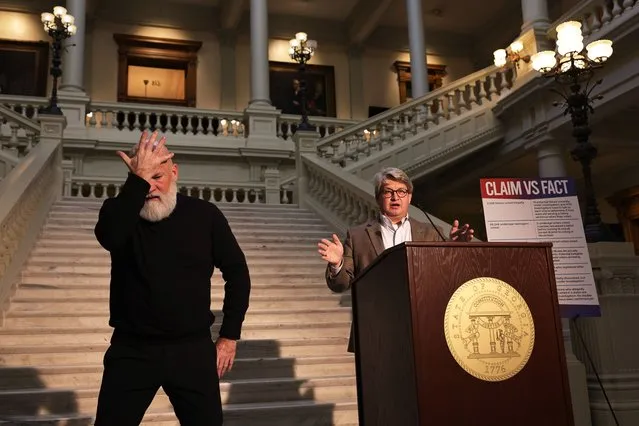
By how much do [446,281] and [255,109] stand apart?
43.3ft

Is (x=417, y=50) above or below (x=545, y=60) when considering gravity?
above

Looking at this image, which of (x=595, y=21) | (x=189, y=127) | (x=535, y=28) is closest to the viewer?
(x=595, y=21)

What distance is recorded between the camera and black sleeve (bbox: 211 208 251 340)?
2.58m

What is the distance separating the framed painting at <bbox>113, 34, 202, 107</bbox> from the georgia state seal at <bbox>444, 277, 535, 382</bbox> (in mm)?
16914

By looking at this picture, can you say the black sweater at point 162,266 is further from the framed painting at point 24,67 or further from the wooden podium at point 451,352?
the framed painting at point 24,67

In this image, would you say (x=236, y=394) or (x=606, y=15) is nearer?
(x=236, y=394)

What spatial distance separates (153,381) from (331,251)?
0.96 meters

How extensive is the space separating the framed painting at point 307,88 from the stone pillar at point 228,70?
1126 millimetres

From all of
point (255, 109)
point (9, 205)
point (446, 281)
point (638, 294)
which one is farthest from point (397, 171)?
point (255, 109)

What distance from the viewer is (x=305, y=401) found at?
15.5 feet

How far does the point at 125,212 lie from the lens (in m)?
2.28

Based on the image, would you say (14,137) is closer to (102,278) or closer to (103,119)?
(103,119)

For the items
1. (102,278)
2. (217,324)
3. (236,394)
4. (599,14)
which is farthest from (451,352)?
(599,14)

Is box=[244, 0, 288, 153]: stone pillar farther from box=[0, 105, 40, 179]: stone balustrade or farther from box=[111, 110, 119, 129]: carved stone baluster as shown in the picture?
box=[0, 105, 40, 179]: stone balustrade
